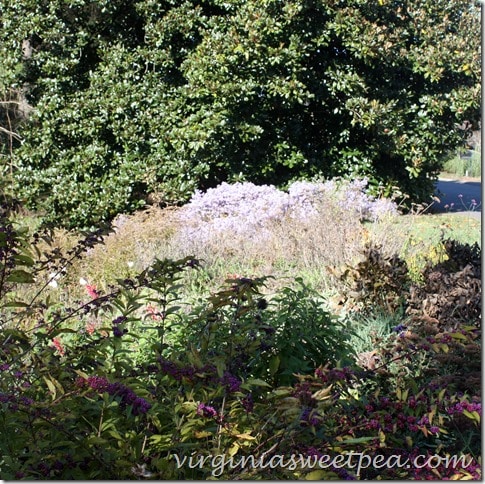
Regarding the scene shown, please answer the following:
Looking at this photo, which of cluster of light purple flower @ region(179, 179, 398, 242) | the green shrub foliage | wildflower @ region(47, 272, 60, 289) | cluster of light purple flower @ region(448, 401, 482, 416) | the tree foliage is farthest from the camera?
the tree foliage

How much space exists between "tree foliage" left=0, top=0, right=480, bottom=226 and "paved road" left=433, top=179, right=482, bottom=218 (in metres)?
1.14

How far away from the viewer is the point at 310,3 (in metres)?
9.93

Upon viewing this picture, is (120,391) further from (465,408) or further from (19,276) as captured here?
(465,408)

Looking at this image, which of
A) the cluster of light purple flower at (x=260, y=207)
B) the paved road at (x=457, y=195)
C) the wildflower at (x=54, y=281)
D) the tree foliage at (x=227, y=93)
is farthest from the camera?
the paved road at (x=457, y=195)

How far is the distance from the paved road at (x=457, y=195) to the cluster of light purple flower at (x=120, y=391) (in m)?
10.3

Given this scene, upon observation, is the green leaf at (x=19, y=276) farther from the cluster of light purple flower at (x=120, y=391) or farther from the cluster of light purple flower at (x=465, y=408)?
the cluster of light purple flower at (x=465, y=408)

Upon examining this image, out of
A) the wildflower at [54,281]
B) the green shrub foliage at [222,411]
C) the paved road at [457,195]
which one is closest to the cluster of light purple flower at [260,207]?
the wildflower at [54,281]

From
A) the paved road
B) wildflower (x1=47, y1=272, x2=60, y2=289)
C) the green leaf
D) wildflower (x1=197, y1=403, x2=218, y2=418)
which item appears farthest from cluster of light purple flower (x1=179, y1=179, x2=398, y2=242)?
wildflower (x1=197, y1=403, x2=218, y2=418)

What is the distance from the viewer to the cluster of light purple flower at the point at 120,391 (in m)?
2.38

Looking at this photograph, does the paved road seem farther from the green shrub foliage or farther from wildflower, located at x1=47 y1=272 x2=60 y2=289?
the green shrub foliage

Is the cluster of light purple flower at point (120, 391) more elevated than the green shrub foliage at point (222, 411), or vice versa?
the cluster of light purple flower at point (120, 391)

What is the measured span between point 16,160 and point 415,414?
10.7 metres

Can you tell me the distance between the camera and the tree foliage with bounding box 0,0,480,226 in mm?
10062

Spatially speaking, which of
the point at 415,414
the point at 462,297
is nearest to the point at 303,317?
the point at 415,414
